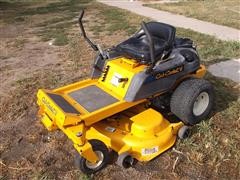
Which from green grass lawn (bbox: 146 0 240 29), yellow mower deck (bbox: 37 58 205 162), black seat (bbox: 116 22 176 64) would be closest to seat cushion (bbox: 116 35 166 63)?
black seat (bbox: 116 22 176 64)

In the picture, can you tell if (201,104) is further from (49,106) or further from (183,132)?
(49,106)

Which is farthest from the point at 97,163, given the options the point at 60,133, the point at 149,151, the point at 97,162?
the point at 60,133

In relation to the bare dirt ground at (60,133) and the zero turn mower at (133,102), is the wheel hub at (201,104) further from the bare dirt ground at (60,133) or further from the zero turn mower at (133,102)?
the bare dirt ground at (60,133)

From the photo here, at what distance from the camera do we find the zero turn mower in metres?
3.63

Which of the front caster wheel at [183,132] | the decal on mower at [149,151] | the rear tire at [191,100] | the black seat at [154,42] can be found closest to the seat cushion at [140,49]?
the black seat at [154,42]

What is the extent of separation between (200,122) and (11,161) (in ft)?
7.75

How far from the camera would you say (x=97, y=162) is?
3.67 meters

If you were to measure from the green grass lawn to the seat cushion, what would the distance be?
551 cm

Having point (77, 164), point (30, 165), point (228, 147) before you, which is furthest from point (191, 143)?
point (30, 165)

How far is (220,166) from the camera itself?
147 inches

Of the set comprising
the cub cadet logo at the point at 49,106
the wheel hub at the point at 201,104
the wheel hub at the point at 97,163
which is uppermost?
the cub cadet logo at the point at 49,106

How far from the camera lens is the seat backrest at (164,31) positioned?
432 centimetres

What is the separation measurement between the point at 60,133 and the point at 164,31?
1876mm

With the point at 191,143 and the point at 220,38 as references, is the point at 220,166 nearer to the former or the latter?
the point at 191,143
